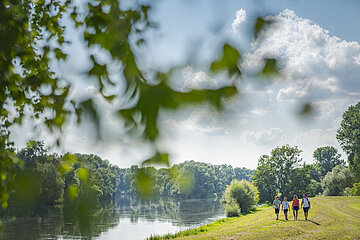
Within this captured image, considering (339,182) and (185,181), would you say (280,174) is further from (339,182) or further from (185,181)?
(185,181)

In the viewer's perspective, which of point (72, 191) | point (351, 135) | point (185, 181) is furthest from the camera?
point (351, 135)

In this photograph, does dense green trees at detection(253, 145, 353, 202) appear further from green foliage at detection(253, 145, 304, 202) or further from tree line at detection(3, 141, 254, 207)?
tree line at detection(3, 141, 254, 207)

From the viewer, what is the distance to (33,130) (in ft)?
10.9

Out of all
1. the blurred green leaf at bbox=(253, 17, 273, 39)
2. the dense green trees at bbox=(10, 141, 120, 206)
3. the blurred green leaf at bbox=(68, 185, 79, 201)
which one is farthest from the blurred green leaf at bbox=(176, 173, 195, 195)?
the blurred green leaf at bbox=(68, 185, 79, 201)

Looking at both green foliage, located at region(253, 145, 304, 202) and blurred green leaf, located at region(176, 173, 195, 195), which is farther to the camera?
green foliage, located at region(253, 145, 304, 202)

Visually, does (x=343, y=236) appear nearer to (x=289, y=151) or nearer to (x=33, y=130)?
(x=33, y=130)

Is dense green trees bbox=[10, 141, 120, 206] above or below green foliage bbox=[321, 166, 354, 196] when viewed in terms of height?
above

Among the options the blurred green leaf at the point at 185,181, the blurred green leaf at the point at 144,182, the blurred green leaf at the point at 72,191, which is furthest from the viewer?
the blurred green leaf at the point at 72,191

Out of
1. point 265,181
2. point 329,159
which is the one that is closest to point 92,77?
point 265,181

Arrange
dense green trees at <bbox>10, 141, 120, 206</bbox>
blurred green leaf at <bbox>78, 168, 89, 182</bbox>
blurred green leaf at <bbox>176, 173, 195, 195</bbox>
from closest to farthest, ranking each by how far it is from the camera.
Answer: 1. blurred green leaf at <bbox>176, 173, 195, 195</bbox>
2. dense green trees at <bbox>10, 141, 120, 206</bbox>
3. blurred green leaf at <bbox>78, 168, 89, 182</bbox>

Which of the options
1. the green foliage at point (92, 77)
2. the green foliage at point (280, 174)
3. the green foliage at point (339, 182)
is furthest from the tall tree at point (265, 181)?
the green foliage at point (92, 77)

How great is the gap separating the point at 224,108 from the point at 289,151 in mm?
63916

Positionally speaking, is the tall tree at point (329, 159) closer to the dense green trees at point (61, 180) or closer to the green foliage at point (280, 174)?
the green foliage at point (280, 174)

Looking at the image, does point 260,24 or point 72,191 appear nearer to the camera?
point 260,24
